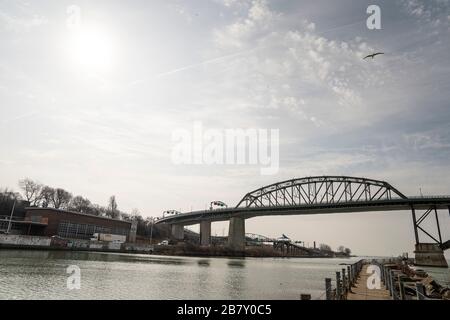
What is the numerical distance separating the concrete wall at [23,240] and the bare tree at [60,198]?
6041 centimetres

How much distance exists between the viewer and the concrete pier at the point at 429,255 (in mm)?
88463

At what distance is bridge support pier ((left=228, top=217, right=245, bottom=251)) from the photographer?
119250 millimetres

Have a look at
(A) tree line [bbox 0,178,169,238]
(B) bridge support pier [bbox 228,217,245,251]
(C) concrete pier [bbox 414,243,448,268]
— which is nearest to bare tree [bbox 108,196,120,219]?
(A) tree line [bbox 0,178,169,238]

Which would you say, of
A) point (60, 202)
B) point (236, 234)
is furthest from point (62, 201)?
point (236, 234)

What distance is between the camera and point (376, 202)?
332 feet

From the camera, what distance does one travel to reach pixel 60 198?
13738 cm

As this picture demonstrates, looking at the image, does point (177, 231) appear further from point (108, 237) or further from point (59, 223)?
point (59, 223)

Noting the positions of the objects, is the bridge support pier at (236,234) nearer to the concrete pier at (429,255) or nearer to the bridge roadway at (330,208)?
the bridge roadway at (330,208)

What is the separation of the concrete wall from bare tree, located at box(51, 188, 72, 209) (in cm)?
6041

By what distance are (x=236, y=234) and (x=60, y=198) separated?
255 ft
